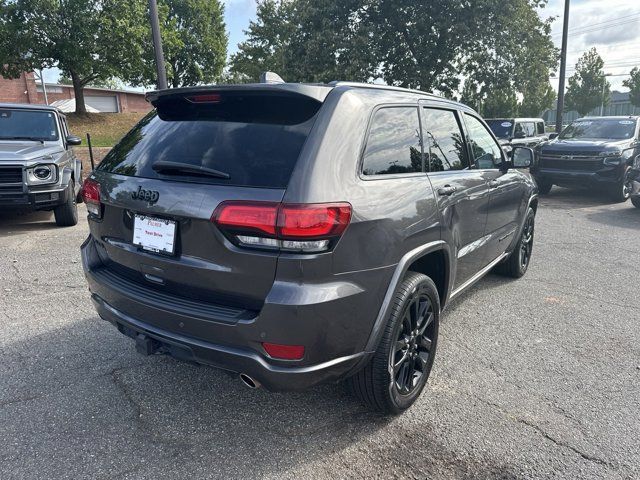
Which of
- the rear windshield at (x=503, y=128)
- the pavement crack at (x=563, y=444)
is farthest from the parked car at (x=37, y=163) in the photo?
the rear windshield at (x=503, y=128)

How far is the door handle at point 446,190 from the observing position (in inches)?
114

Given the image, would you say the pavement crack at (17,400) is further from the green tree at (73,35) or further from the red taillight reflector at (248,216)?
the green tree at (73,35)

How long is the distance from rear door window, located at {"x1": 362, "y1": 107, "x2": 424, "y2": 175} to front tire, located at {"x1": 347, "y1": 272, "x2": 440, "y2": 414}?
0.62m

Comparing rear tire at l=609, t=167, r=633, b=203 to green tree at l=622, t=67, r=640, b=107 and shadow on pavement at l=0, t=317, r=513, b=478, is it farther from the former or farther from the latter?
green tree at l=622, t=67, r=640, b=107

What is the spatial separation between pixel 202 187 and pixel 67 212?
20.1 ft

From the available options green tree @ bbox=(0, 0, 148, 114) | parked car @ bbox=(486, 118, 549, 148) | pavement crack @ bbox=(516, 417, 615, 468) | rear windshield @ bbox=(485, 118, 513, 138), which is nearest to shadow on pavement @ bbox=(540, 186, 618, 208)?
parked car @ bbox=(486, 118, 549, 148)

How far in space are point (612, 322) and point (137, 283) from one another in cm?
383

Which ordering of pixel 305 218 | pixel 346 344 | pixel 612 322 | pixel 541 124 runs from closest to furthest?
pixel 305 218, pixel 346 344, pixel 612 322, pixel 541 124

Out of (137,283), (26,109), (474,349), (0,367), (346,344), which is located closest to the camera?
(346,344)

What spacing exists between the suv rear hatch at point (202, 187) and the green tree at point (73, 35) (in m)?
18.9

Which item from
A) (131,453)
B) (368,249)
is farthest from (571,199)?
(131,453)

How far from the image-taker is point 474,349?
11.6 ft

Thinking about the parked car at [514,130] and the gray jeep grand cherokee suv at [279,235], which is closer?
the gray jeep grand cherokee suv at [279,235]

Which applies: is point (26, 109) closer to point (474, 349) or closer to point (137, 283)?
point (137, 283)
